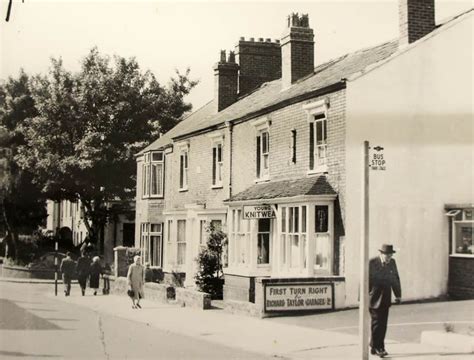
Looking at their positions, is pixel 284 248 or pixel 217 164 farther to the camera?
pixel 217 164

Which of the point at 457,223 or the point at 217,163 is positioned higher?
the point at 217,163

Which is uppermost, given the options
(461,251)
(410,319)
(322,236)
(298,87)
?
(298,87)

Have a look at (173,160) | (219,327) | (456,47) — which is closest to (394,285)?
(219,327)

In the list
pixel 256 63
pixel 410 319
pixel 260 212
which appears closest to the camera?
pixel 410 319

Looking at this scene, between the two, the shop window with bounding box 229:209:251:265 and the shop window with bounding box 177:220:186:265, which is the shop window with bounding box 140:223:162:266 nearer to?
the shop window with bounding box 177:220:186:265

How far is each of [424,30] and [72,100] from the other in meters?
27.5

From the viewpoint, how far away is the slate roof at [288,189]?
18109mm

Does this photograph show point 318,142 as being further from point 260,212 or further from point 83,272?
point 83,272

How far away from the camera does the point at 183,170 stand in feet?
96.5

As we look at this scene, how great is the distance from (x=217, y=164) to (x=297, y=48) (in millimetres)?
5517

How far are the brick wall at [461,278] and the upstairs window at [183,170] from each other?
13.7m

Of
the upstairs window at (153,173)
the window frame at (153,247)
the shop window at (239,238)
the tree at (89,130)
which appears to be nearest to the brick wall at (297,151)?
the shop window at (239,238)

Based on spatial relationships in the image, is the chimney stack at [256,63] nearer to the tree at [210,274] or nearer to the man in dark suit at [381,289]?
the tree at [210,274]

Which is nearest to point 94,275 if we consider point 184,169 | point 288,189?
point 184,169
